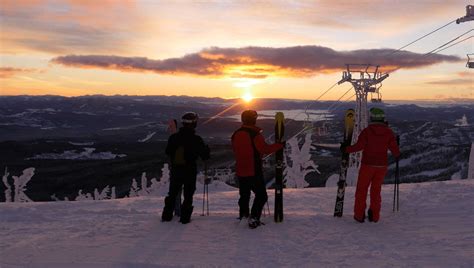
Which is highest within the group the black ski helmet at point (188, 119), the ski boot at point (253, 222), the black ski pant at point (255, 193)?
the black ski helmet at point (188, 119)

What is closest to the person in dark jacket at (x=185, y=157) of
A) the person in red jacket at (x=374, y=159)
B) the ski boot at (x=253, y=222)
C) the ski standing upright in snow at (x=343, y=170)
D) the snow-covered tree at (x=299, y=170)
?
the ski boot at (x=253, y=222)

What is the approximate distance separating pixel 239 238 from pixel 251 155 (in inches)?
53.7

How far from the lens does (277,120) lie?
24.5 feet

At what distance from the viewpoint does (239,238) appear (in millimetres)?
6578

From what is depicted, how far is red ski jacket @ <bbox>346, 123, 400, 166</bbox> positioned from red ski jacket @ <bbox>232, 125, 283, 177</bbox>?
1.44 metres

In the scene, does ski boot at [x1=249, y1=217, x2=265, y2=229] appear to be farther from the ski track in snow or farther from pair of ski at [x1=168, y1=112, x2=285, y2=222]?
pair of ski at [x1=168, y1=112, x2=285, y2=222]

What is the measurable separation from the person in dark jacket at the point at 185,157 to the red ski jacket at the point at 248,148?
57 centimetres

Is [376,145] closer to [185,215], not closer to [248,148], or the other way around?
[248,148]

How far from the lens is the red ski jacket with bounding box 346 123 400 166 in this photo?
7.31 m

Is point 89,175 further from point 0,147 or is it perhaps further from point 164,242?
point 164,242

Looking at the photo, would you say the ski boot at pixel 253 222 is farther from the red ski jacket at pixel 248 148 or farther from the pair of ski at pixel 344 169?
the pair of ski at pixel 344 169

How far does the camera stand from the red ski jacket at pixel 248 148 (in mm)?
7117

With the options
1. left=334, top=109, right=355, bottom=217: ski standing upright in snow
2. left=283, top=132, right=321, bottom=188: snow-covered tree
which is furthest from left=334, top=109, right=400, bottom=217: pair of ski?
left=283, top=132, right=321, bottom=188: snow-covered tree

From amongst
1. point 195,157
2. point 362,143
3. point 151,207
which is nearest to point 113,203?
point 151,207
